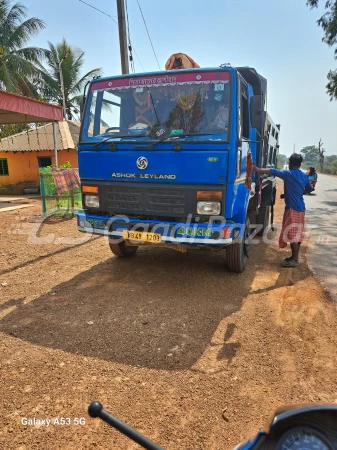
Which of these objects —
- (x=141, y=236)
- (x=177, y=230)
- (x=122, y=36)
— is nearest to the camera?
(x=177, y=230)

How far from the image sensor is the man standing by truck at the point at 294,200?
5014 mm

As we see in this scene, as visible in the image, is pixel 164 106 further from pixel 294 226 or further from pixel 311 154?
pixel 311 154

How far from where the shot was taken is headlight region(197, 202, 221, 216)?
12.1 feet

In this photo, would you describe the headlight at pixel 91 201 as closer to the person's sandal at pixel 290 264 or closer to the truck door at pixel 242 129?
the truck door at pixel 242 129

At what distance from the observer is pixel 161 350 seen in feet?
9.53

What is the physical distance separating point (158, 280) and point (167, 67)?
3190mm

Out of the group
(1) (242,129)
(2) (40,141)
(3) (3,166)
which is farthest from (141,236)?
(3) (3,166)

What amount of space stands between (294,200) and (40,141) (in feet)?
52.0

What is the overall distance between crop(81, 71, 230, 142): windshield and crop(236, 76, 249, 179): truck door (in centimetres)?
22

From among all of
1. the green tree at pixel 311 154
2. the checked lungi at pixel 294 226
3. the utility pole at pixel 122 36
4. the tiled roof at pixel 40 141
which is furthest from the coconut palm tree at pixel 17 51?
the green tree at pixel 311 154

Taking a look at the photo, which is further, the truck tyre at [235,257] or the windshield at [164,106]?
the truck tyre at [235,257]

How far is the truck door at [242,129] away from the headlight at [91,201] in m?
1.82

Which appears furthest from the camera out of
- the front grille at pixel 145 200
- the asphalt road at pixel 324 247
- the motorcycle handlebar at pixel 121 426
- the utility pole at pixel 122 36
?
the utility pole at pixel 122 36

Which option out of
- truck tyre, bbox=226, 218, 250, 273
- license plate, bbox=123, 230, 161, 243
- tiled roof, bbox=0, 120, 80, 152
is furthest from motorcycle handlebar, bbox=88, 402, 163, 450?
tiled roof, bbox=0, 120, 80, 152
